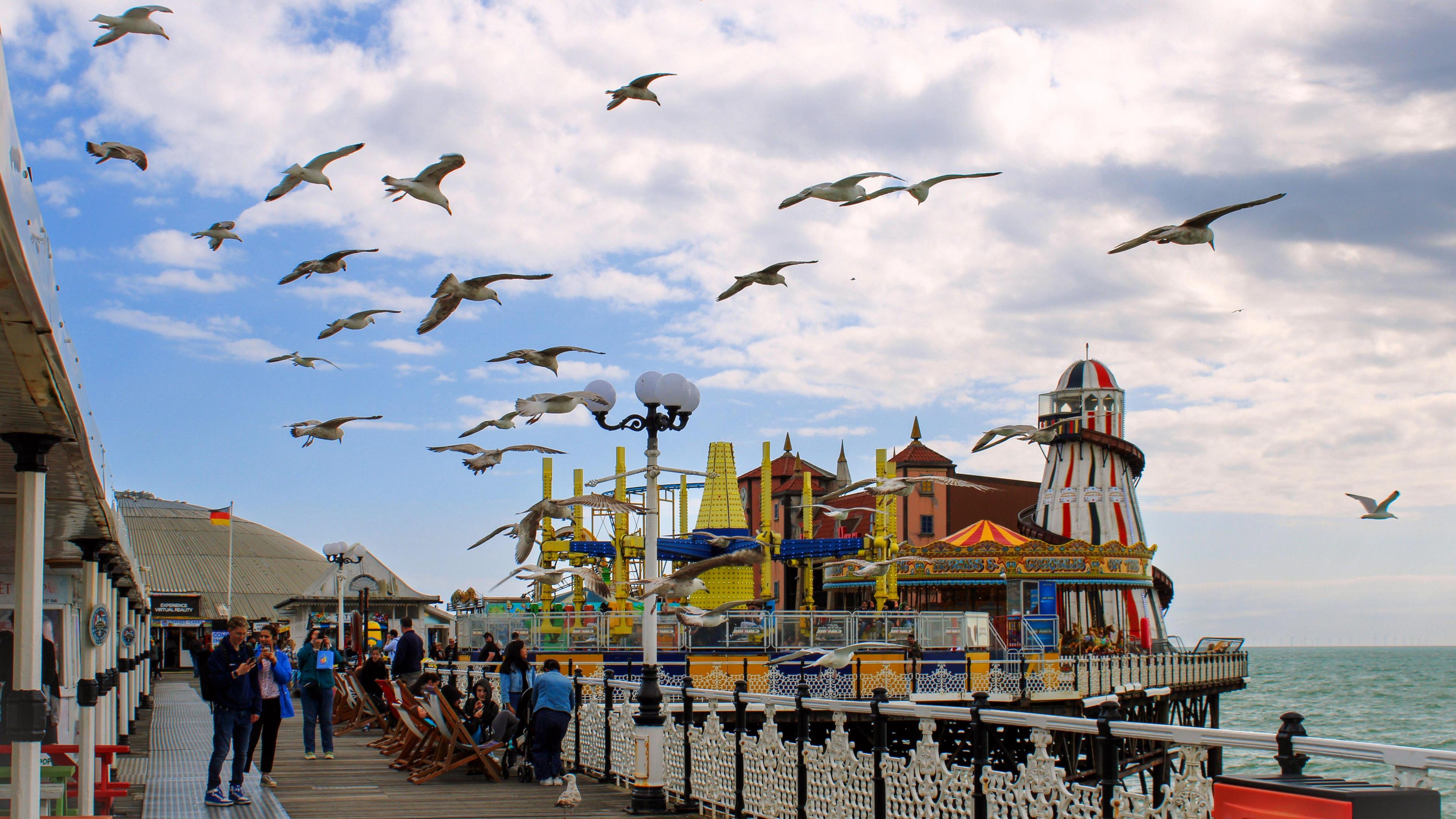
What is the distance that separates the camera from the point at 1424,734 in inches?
2357

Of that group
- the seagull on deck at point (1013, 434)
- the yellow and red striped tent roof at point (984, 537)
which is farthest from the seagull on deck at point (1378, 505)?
the yellow and red striped tent roof at point (984, 537)

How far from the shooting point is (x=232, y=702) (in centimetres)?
1148

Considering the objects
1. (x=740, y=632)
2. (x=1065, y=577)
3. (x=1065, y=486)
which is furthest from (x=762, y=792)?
(x=1065, y=486)

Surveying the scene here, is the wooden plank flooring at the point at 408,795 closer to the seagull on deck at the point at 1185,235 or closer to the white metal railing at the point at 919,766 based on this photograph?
the white metal railing at the point at 919,766

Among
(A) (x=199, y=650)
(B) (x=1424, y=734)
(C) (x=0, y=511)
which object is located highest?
(C) (x=0, y=511)

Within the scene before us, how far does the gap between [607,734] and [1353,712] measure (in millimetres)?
73650

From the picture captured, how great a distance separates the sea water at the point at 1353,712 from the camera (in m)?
44.6

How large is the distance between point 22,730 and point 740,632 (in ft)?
71.4

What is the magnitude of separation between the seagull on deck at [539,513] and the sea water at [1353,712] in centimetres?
1144

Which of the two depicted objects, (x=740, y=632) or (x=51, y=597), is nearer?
(x=51, y=597)

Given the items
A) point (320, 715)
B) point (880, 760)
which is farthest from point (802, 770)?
point (320, 715)

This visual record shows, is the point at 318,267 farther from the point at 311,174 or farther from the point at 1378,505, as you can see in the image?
the point at 1378,505

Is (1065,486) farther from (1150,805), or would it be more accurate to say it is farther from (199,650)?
(1150,805)

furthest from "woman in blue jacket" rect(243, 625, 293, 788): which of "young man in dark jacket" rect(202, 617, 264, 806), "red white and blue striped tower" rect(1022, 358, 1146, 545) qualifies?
"red white and blue striped tower" rect(1022, 358, 1146, 545)
